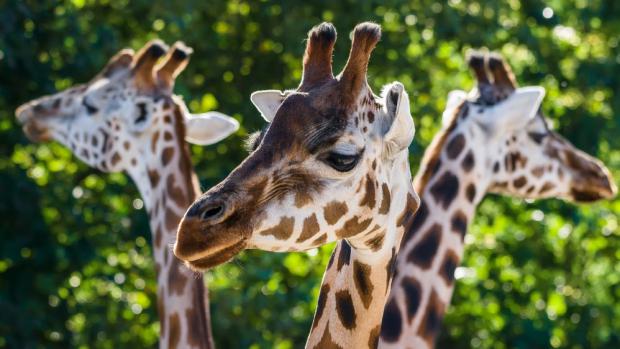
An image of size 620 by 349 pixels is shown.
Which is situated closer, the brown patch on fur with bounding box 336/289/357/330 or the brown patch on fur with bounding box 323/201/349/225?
the brown patch on fur with bounding box 323/201/349/225

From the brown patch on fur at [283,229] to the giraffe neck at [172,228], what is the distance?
166 centimetres

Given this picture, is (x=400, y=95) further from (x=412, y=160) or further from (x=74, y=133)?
(x=412, y=160)

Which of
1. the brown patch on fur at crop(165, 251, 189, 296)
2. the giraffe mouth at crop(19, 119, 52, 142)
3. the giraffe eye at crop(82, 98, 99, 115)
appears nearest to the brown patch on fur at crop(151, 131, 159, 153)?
the giraffe eye at crop(82, 98, 99, 115)

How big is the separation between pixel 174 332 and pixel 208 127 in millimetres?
1159

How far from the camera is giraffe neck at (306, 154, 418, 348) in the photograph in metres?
A: 4.27

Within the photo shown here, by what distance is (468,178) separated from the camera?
Result: 6191 mm

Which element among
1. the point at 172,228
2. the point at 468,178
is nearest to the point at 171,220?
the point at 172,228

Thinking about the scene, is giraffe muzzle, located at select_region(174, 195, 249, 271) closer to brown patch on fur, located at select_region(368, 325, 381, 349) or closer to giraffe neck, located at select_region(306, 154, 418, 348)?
giraffe neck, located at select_region(306, 154, 418, 348)

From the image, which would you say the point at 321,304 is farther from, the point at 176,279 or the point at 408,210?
the point at 176,279

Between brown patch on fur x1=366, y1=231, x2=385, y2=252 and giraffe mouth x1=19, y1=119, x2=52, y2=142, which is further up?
brown patch on fur x1=366, y1=231, x2=385, y2=252

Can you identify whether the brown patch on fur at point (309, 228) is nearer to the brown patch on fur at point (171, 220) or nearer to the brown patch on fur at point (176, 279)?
the brown patch on fur at point (176, 279)

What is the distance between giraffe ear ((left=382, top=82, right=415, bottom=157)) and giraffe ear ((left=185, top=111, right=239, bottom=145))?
2457mm

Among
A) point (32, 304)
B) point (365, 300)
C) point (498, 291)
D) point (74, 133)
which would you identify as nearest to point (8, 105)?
point (32, 304)

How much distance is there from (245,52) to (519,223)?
2527mm
